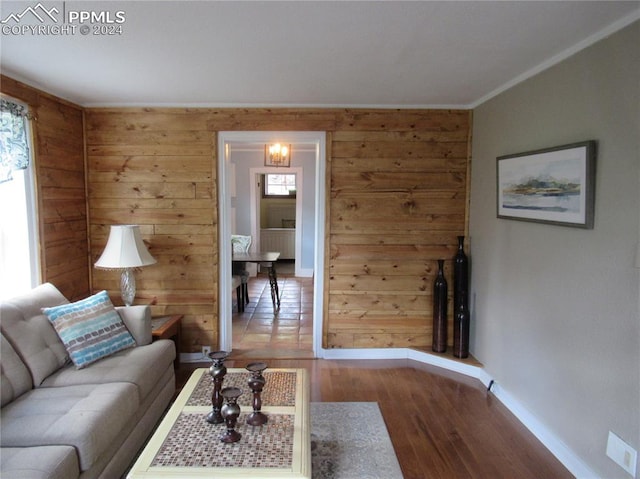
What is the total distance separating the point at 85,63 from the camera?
254 cm

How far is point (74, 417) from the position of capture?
75.9 inches

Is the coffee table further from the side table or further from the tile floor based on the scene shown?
the tile floor

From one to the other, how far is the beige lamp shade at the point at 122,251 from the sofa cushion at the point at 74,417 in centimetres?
116

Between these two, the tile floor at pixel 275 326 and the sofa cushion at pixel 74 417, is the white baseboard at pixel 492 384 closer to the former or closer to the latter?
the tile floor at pixel 275 326

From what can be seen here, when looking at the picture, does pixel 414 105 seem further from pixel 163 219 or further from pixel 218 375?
pixel 218 375

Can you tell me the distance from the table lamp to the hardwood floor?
986mm

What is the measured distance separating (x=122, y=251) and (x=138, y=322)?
2.15ft

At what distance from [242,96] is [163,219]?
1337mm

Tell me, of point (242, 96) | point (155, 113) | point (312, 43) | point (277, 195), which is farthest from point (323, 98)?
point (277, 195)

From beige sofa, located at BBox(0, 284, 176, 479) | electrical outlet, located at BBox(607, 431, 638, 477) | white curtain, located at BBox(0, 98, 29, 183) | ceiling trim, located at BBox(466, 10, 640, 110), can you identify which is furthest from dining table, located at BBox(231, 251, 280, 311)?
electrical outlet, located at BBox(607, 431, 638, 477)

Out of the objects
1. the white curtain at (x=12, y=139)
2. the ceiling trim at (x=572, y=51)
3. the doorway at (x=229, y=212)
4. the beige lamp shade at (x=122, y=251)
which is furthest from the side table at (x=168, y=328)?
the ceiling trim at (x=572, y=51)

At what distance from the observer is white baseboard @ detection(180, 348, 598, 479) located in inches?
89.7

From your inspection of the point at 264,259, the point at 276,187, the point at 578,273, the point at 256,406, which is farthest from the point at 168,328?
the point at 276,187

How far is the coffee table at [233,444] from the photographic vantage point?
1.63 m
